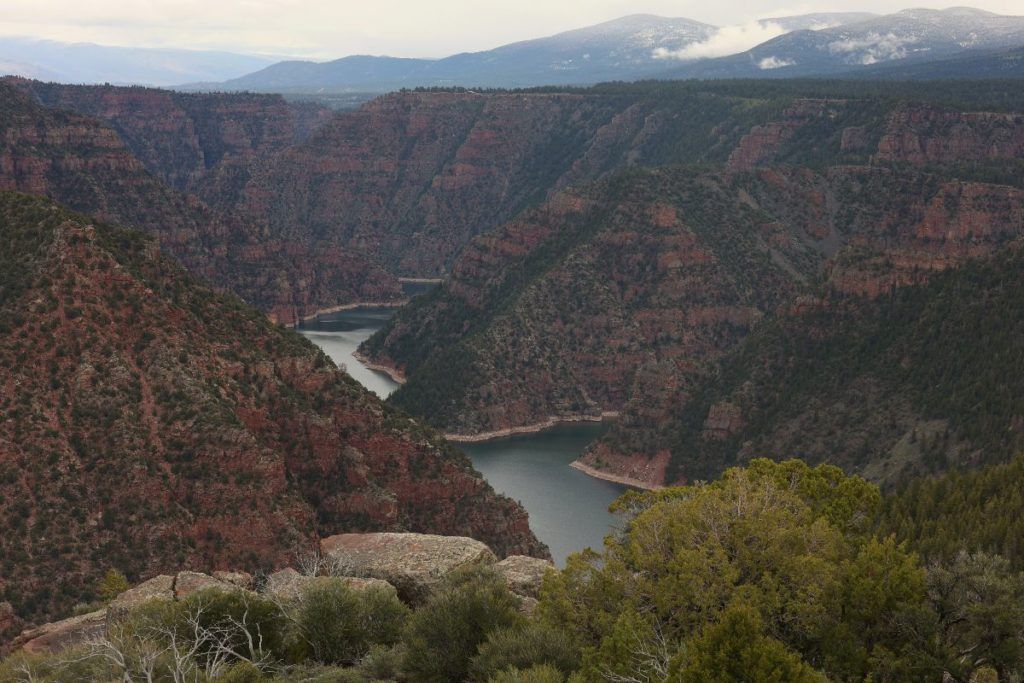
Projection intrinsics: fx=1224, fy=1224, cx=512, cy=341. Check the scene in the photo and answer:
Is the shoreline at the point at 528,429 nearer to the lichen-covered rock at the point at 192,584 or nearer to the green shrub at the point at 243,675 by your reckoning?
the lichen-covered rock at the point at 192,584

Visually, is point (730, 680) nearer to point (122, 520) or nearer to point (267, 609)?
point (267, 609)

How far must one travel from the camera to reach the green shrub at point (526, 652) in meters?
40.5

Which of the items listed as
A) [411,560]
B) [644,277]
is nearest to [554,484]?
[644,277]

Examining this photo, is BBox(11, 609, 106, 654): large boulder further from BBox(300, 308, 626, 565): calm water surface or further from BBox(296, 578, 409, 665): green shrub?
BBox(300, 308, 626, 565): calm water surface

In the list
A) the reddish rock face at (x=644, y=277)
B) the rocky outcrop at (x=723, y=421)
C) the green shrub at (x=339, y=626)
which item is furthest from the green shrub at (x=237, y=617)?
the reddish rock face at (x=644, y=277)

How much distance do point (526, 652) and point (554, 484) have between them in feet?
300

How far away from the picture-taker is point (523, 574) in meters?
52.6

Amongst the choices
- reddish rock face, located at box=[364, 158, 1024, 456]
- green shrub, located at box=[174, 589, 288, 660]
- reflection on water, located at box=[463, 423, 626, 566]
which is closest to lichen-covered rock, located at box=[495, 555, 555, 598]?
green shrub, located at box=[174, 589, 288, 660]

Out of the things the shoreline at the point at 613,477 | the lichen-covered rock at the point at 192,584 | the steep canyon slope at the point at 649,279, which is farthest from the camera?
the steep canyon slope at the point at 649,279

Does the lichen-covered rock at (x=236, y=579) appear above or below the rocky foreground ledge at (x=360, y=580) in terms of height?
below

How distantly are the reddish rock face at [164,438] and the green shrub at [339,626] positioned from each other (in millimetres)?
23375

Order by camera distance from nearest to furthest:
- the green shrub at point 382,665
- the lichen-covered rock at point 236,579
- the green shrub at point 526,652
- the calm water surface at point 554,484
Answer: the green shrub at point 526,652 → the green shrub at point 382,665 → the lichen-covered rock at point 236,579 → the calm water surface at point 554,484

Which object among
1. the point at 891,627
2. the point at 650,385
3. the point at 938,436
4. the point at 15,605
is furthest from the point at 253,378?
the point at 650,385

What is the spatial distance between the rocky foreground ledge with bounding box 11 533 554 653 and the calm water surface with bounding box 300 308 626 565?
38747mm
